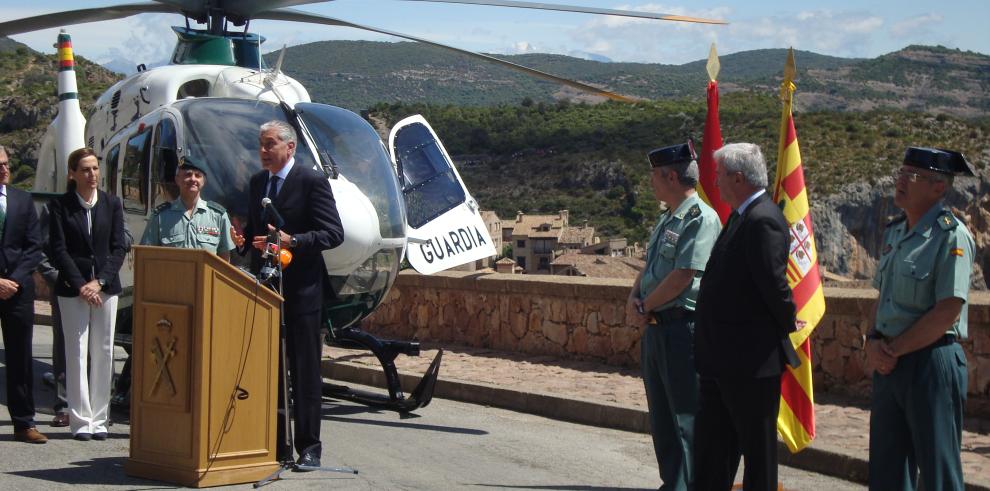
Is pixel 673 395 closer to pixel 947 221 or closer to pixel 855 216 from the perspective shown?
pixel 947 221

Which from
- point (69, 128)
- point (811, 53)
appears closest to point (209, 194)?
point (69, 128)

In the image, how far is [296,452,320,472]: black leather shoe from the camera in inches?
254

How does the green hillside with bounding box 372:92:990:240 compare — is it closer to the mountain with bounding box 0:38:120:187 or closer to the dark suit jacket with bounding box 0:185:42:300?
the mountain with bounding box 0:38:120:187

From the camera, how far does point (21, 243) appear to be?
7.43m

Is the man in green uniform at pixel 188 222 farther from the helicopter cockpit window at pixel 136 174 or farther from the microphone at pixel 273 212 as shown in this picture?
the helicopter cockpit window at pixel 136 174

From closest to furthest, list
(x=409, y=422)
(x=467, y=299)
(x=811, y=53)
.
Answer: (x=409, y=422) < (x=467, y=299) < (x=811, y=53)

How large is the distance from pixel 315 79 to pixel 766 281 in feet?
331

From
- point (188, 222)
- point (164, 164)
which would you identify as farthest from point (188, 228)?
point (164, 164)

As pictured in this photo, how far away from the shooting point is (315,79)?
340 ft

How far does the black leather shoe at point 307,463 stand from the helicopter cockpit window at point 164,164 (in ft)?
9.30

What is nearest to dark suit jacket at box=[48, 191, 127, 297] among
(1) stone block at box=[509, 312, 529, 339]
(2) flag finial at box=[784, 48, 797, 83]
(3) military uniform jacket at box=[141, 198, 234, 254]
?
(3) military uniform jacket at box=[141, 198, 234, 254]

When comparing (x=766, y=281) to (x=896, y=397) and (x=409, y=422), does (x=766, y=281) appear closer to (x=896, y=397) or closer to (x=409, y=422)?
(x=896, y=397)

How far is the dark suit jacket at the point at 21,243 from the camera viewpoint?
7305mm

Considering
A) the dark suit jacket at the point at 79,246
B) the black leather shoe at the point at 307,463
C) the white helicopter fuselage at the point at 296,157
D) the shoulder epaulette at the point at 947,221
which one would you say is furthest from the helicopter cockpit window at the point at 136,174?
the shoulder epaulette at the point at 947,221
